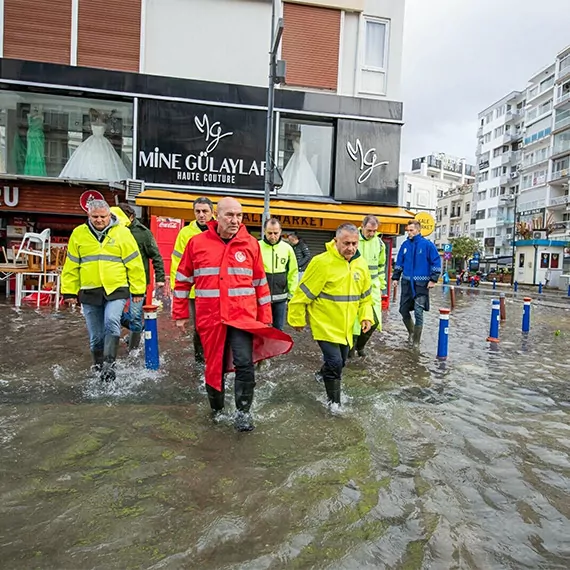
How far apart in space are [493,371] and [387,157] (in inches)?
409

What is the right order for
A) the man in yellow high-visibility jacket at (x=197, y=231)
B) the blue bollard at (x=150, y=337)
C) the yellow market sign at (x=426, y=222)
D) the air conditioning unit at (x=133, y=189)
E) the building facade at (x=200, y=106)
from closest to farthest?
the blue bollard at (x=150, y=337)
the man in yellow high-visibility jacket at (x=197, y=231)
the air conditioning unit at (x=133, y=189)
the building facade at (x=200, y=106)
the yellow market sign at (x=426, y=222)

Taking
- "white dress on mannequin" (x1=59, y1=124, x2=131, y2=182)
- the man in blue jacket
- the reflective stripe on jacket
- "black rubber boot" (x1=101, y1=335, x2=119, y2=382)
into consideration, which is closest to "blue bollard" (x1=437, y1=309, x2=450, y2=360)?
the man in blue jacket

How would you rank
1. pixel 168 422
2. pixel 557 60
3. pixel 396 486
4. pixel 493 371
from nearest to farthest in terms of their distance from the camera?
pixel 396 486 < pixel 168 422 < pixel 493 371 < pixel 557 60

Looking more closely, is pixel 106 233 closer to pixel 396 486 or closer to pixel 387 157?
pixel 396 486

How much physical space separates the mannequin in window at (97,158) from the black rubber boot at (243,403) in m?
12.0

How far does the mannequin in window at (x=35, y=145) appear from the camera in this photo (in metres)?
14.5

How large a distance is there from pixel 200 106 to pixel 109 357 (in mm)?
11291

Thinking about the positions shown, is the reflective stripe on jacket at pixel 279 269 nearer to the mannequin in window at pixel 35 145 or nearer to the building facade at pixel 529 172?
the mannequin in window at pixel 35 145

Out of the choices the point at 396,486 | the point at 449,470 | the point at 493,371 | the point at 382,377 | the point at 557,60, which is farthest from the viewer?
the point at 557,60

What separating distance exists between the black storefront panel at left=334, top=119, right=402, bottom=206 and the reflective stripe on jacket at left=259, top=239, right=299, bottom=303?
31.2ft

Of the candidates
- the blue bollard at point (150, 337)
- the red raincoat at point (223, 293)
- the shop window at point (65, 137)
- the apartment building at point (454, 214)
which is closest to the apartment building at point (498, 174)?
the apartment building at point (454, 214)

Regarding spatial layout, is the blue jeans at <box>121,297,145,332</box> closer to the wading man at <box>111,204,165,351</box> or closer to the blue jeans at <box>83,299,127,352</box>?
the wading man at <box>111,204,165,351</box>

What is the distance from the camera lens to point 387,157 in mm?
15977

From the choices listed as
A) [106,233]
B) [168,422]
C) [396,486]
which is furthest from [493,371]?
[106,233]
